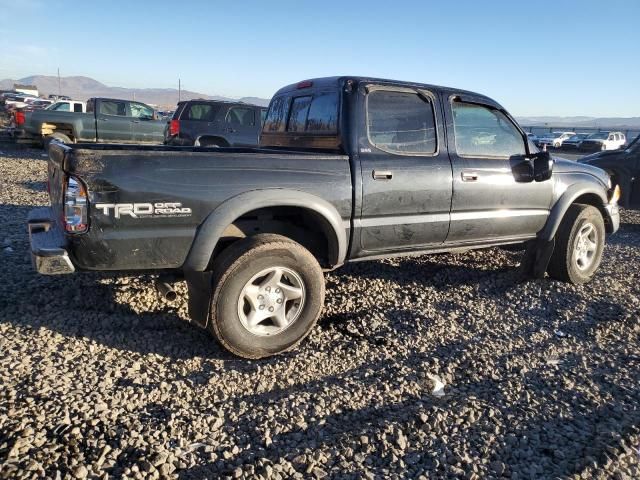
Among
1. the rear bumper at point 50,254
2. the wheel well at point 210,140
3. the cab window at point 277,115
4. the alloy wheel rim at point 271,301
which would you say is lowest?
the alloy wheel rim at point 271,301

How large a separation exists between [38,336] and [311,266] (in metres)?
1.95

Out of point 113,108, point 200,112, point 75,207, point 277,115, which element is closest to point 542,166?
point 277,115

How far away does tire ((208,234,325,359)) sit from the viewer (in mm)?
3457

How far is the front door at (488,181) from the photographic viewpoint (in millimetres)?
4551

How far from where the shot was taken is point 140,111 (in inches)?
684

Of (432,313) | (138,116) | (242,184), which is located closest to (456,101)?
(432,313)

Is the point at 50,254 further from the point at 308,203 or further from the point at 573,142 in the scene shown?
the point at 573,142

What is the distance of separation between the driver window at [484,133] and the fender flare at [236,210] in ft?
5.18

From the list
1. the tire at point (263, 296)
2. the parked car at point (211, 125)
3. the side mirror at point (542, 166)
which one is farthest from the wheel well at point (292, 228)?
the parked car at point (211, 125)

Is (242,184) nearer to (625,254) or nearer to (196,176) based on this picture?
(196,176)

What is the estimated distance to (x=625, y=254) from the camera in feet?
23.0

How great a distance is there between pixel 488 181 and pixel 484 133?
487 mm

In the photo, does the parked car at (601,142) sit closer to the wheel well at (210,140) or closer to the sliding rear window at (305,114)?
the wheel well at (210,140)

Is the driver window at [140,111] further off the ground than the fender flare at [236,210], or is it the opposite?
the driver window at [140,111]
